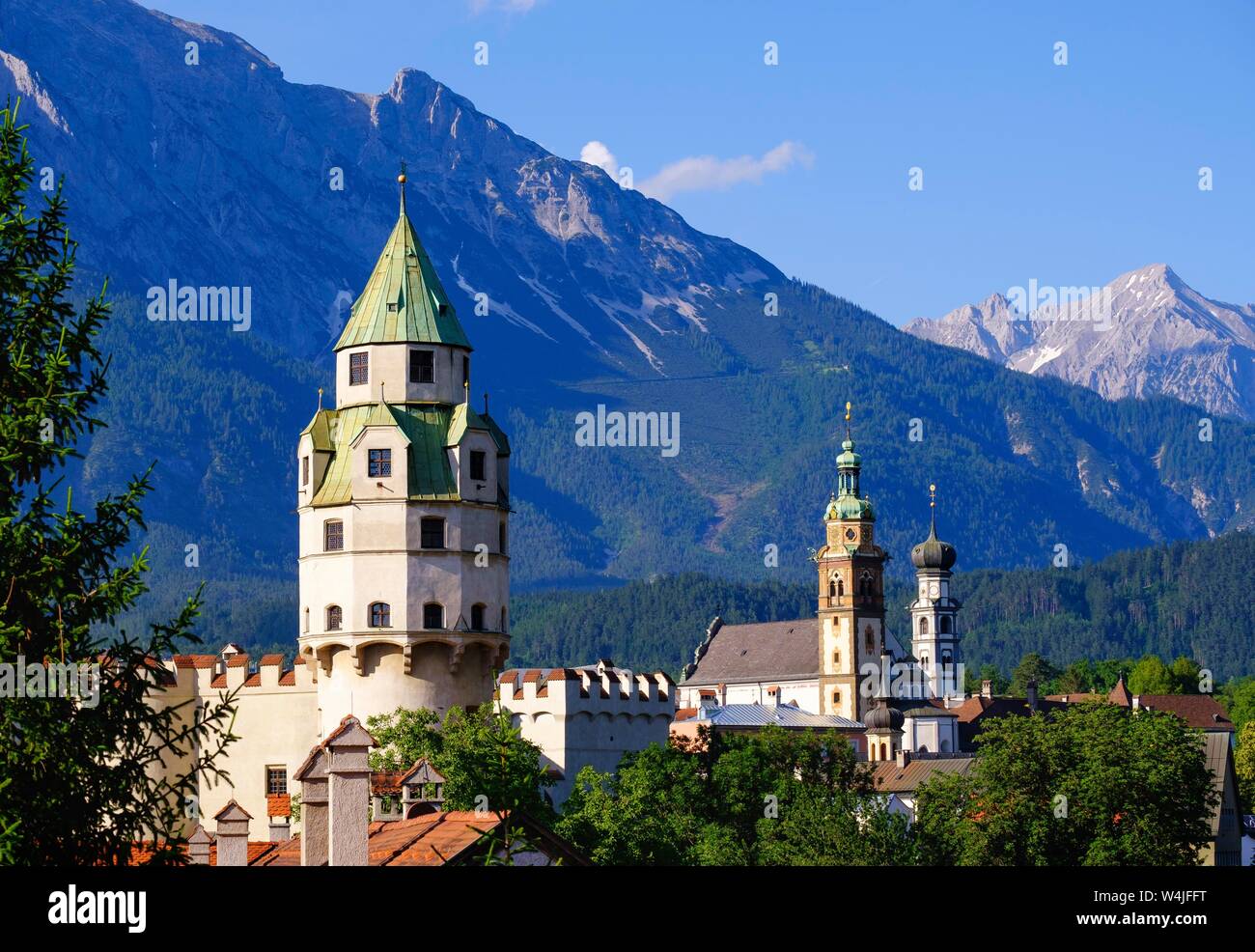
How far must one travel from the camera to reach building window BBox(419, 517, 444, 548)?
93938 mm

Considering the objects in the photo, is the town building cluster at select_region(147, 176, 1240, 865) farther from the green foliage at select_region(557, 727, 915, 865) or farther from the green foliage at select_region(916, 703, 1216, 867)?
the green foliage at select_region(916, 703, 1216, 867)

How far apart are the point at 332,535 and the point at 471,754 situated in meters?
11.4

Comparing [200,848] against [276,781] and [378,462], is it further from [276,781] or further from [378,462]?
[276,781]

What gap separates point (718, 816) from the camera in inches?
4094

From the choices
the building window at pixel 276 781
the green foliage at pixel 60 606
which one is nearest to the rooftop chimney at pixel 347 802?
the green foliage at pixel 60 606

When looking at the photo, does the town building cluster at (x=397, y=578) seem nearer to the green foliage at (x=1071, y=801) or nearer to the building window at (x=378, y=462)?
the building window at (x=378, y=462)

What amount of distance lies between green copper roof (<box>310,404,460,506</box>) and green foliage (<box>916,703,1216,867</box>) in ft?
78.8

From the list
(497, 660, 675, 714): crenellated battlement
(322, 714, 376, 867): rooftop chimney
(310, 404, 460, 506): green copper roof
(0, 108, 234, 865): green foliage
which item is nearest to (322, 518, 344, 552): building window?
(310, 404, 460, 506): green copper roof
